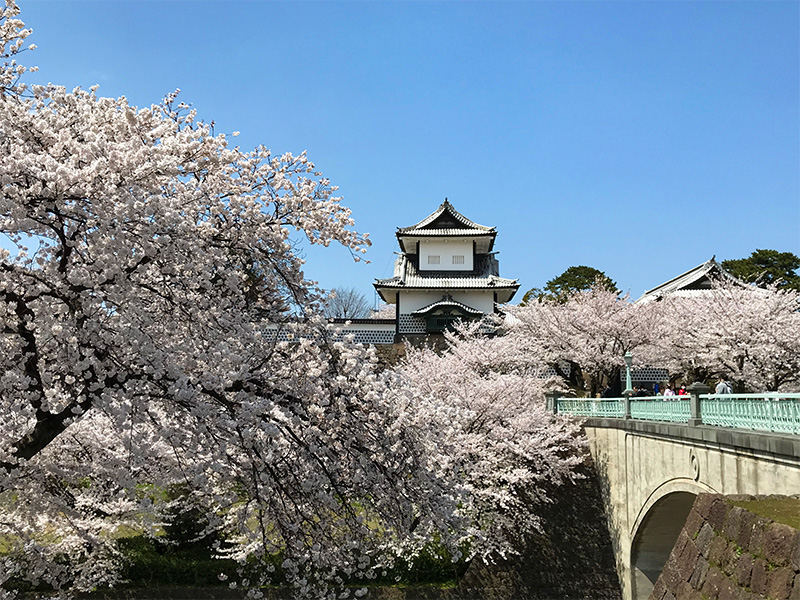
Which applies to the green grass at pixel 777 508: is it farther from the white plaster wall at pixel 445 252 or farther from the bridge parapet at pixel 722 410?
the white plaster wall at pixel 445 252

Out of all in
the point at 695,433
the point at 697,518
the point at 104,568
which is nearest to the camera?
the point at 697,518

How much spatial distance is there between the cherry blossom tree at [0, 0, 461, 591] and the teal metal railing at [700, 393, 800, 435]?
386 centimetres

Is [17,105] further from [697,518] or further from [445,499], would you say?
[697,518]

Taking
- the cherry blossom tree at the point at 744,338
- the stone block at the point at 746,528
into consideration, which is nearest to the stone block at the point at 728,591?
the stone block at the point at 746,528

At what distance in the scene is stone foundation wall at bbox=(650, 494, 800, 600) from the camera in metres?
4.76

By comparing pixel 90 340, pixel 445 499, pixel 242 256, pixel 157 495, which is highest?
pixel 242 256

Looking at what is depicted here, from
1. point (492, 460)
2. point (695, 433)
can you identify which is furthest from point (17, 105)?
point (492, 460)

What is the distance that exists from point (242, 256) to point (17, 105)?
2.32m

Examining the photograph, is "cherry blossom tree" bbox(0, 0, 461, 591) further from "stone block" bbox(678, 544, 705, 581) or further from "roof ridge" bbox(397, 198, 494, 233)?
"roof ridge" bbox(397, 198, 494, 233)

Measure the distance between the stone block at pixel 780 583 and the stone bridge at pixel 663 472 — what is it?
1.94m

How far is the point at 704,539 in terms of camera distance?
238 inches

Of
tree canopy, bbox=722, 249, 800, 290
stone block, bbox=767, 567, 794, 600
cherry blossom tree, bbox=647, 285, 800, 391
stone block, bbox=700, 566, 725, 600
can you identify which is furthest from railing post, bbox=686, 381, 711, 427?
tree canopy, bbox=722, 249, 800, 290

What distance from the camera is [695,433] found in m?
9.16

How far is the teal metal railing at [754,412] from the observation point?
260 inches
